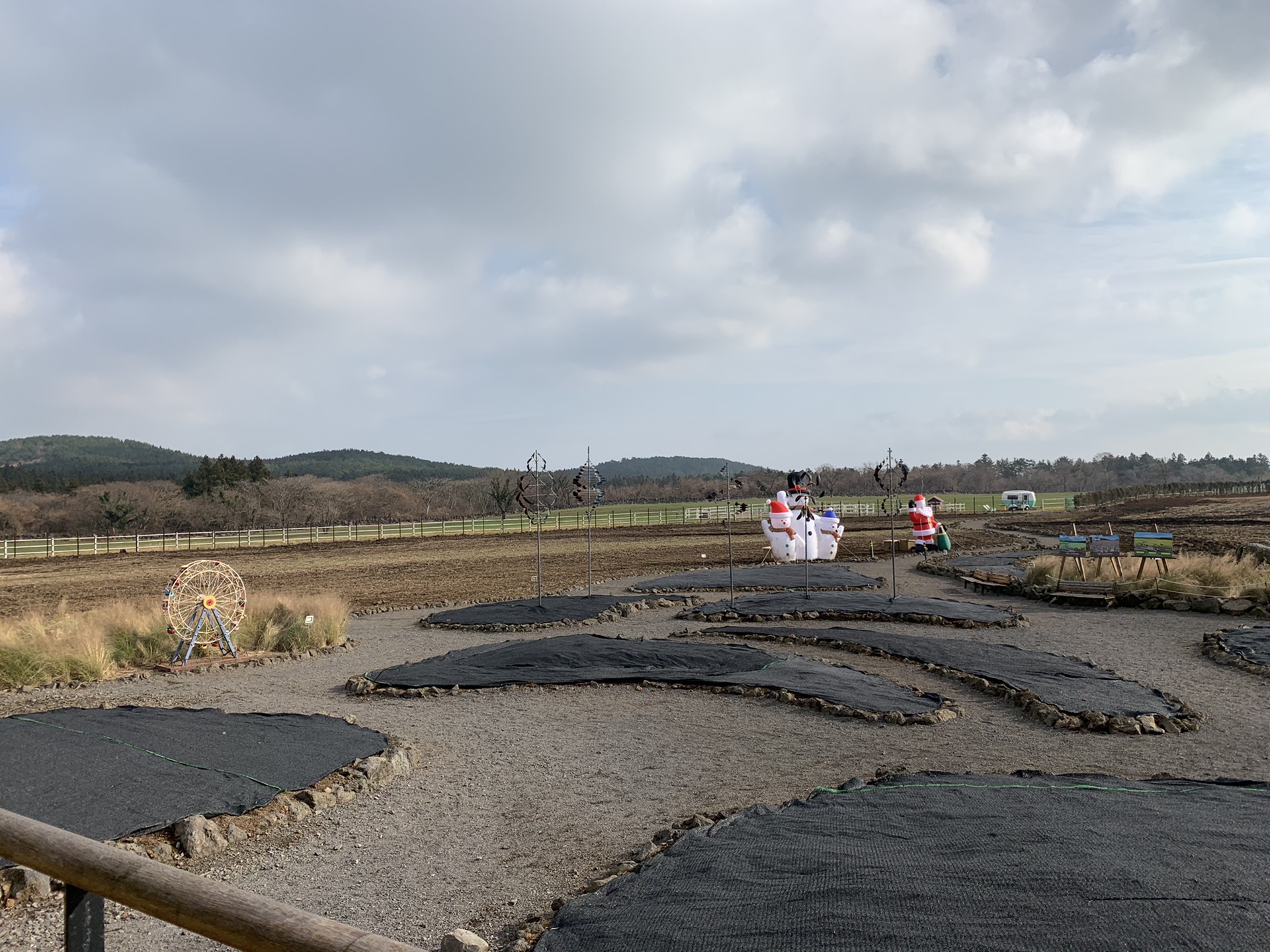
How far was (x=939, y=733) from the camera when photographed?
8984mm

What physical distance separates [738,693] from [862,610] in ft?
26.7

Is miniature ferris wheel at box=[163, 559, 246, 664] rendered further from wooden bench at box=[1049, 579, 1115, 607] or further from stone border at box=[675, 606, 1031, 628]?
wooden bench at box=[1049, 579, 1115, 607]

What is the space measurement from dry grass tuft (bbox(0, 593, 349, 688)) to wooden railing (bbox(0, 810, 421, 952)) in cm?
1142

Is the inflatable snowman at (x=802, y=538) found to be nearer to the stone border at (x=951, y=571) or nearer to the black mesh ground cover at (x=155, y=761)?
the stone border at (x=951, y=571)

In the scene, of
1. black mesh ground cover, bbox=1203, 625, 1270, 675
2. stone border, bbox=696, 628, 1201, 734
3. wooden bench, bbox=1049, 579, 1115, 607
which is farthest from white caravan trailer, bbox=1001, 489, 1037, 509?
→ stone border, bbox=696, 628, 1201, 734

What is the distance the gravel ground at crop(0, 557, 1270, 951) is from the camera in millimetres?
5289

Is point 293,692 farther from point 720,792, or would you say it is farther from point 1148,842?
point 1148,842

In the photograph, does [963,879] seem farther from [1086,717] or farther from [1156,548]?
[1156,548]

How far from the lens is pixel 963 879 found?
402 cm

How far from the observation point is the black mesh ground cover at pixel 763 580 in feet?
78.2

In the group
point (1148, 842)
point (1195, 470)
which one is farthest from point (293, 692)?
point (1195, 470)

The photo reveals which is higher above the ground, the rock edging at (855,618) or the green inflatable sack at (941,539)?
the green inflatable sack at (941,539)

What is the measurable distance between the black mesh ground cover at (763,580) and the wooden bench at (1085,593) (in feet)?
16.9

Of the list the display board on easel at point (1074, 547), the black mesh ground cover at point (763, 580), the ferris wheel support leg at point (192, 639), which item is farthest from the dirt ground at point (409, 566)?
the display board on easel at point (1074, 547)
